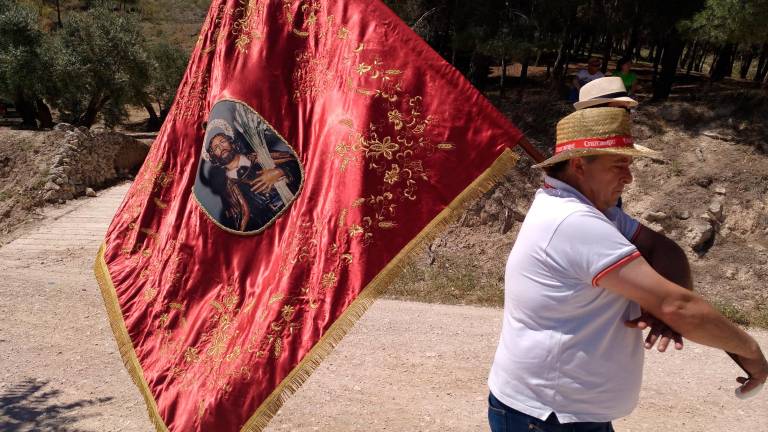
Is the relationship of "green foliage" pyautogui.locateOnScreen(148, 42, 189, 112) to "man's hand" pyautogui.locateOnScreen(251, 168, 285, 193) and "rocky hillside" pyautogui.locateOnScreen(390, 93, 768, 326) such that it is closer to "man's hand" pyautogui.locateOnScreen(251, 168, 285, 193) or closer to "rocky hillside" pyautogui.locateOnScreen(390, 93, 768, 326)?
"rocky hillside" pyautogui.locateOnScreen(390, 93, 768, 326)

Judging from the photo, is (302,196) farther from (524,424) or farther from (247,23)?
(524,424)

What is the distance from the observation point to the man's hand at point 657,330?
1.79 meters

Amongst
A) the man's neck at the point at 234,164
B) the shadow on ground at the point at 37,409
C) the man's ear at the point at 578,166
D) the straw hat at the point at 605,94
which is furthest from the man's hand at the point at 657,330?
the shadow on ground at the point at 37,409

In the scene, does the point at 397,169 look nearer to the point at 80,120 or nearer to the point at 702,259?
the point at 702,259

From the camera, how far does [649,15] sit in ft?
41.3

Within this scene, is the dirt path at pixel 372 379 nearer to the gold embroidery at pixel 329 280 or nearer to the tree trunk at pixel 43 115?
the gold embroidery at pixel 329 280

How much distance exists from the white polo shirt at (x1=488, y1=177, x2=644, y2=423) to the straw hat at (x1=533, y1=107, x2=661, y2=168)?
13 cm

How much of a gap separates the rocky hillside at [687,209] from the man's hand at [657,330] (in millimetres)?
5939

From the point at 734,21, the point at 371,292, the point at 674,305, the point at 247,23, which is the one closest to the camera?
the point at 674,305

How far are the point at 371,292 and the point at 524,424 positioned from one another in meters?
0.83

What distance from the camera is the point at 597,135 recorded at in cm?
187

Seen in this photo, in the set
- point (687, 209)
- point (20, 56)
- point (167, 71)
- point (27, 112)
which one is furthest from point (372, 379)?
point (167, 71)

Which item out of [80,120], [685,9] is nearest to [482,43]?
[685,9]

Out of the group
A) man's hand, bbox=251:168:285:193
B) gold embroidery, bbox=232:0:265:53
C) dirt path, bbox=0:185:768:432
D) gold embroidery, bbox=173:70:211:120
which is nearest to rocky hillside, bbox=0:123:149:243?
dirt path, bbox=0:185:768:432
